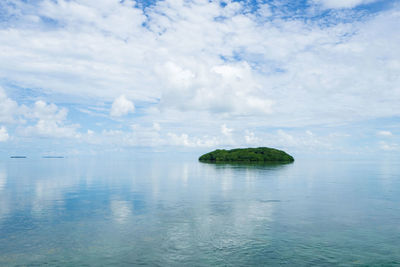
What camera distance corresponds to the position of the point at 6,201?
56031mm

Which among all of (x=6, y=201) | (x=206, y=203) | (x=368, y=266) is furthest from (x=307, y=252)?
(x=6, y=201)

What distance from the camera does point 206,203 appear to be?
53844mm

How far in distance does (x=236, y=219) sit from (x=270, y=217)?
208 inches

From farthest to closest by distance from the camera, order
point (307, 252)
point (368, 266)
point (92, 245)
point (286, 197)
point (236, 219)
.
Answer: point (286, 197), point (236, 219), point (92, 245), point (307, 252), point (368, 266)

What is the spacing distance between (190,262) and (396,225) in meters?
29.9

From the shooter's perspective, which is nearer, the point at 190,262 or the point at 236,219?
the point at 190,262

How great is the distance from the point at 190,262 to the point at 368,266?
50.9ft

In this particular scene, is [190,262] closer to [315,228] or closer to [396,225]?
[315,228]

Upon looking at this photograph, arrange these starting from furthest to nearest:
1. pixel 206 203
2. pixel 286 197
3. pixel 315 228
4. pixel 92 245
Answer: pixel 286 197 → pixel 206 203 → pixel 315 228 → pixel 92 245

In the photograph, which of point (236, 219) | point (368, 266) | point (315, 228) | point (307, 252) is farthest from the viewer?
point (236, 219)

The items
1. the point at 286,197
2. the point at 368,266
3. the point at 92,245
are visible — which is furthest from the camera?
the point at 286,197

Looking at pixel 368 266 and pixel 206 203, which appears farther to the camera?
pixel 206 203

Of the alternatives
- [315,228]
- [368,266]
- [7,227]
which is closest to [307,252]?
[368,266]

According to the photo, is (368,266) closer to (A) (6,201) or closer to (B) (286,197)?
(B) (286,197)
